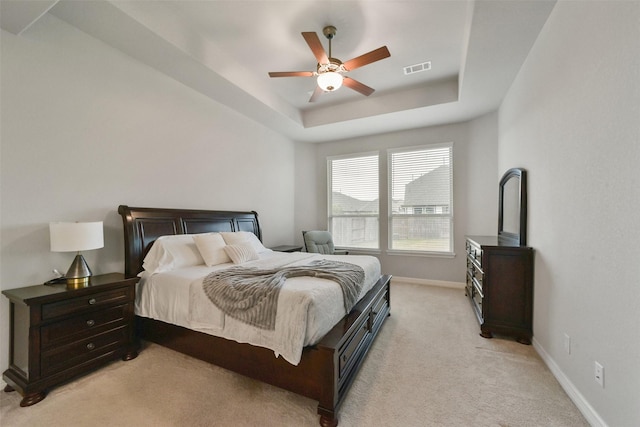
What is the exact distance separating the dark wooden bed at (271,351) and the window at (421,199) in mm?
2063

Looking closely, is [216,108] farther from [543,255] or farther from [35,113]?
[543,255]

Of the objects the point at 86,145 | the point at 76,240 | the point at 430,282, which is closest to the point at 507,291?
the point at 430,282

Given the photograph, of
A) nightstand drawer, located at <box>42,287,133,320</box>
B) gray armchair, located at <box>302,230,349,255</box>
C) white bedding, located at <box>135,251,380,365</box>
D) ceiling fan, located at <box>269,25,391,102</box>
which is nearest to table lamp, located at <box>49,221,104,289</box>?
nightstand drawer, located at <box>42,287,133,320</box>

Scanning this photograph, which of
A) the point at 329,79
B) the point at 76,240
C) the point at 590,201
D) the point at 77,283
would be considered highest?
the point at 329,79

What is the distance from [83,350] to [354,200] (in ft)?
15.1

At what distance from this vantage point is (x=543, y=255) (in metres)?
2.39

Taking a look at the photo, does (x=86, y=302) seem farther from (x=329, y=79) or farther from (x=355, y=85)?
(x=355, y=85)

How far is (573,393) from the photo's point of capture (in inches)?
71.6

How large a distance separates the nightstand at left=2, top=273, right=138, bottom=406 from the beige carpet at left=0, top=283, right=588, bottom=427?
12cm

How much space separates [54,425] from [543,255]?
3.92 m

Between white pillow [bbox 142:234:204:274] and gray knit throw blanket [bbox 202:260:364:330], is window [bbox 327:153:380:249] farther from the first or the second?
white pillow [bbox 142:234:204:274]

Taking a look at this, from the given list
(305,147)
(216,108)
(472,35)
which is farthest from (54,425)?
(305,147)

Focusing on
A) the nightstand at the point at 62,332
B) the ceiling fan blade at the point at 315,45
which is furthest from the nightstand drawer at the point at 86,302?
the ceiling fan blade at the point at 315,45

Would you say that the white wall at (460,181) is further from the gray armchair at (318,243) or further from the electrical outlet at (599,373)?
the electrical outlet at (599,373)
